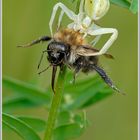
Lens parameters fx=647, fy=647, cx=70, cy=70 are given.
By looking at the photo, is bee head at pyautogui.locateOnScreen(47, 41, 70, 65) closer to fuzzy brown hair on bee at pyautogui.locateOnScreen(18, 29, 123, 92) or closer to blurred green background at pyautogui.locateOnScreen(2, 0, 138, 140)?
fuzzy brown hair on bee at pyautogui.locateOnScreen(18, 29, 123, 92)

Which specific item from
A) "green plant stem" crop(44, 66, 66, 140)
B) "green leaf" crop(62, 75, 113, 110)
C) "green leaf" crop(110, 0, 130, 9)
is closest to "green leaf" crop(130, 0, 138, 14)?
"green leaf" crop(110, 0, 130, 9)

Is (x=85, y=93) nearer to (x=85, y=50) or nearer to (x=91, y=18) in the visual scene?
(x=91, y=18)

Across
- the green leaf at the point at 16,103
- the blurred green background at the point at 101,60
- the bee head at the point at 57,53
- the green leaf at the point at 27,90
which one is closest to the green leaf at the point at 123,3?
the bee head at the point at 57,53

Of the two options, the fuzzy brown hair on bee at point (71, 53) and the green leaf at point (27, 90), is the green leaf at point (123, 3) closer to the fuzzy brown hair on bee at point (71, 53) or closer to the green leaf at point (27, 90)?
the fuzzy brown hair on bee at point (71, 53)

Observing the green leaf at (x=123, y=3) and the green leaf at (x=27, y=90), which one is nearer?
the green leaf at (x=123, y=3)

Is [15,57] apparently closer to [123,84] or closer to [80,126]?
[123,84]

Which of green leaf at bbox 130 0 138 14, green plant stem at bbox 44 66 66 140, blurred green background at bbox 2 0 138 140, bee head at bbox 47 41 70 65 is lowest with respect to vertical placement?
blurred green background at bbox 2 0 138 140
